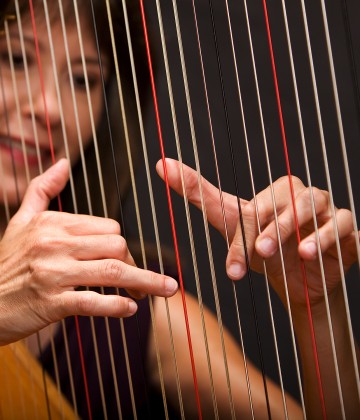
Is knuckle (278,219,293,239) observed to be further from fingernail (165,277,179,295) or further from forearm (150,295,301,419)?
forearm (150,295,301,419)

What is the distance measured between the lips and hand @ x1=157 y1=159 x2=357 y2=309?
326 millimetres

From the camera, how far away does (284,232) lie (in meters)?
0.99

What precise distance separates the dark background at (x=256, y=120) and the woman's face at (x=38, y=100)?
0.49 ft

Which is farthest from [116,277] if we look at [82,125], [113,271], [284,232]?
[82,125]

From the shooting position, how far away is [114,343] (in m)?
1.85

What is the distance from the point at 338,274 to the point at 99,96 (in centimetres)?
59

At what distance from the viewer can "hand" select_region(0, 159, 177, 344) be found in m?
1.03

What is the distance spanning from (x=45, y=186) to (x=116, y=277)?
296 millimetres

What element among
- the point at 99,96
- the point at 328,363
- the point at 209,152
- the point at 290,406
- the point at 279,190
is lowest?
the point at 290,406


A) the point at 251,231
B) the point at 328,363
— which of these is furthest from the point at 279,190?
the point at 328,363

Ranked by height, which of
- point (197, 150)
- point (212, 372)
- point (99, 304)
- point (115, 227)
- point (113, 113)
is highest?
point (113, 113)

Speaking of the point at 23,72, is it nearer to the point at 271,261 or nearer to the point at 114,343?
the point at 271,261

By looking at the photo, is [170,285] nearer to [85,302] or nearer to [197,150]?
[85,302]

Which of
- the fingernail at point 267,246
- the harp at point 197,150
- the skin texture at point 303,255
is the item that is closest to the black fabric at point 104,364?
the harp at point 197,150
